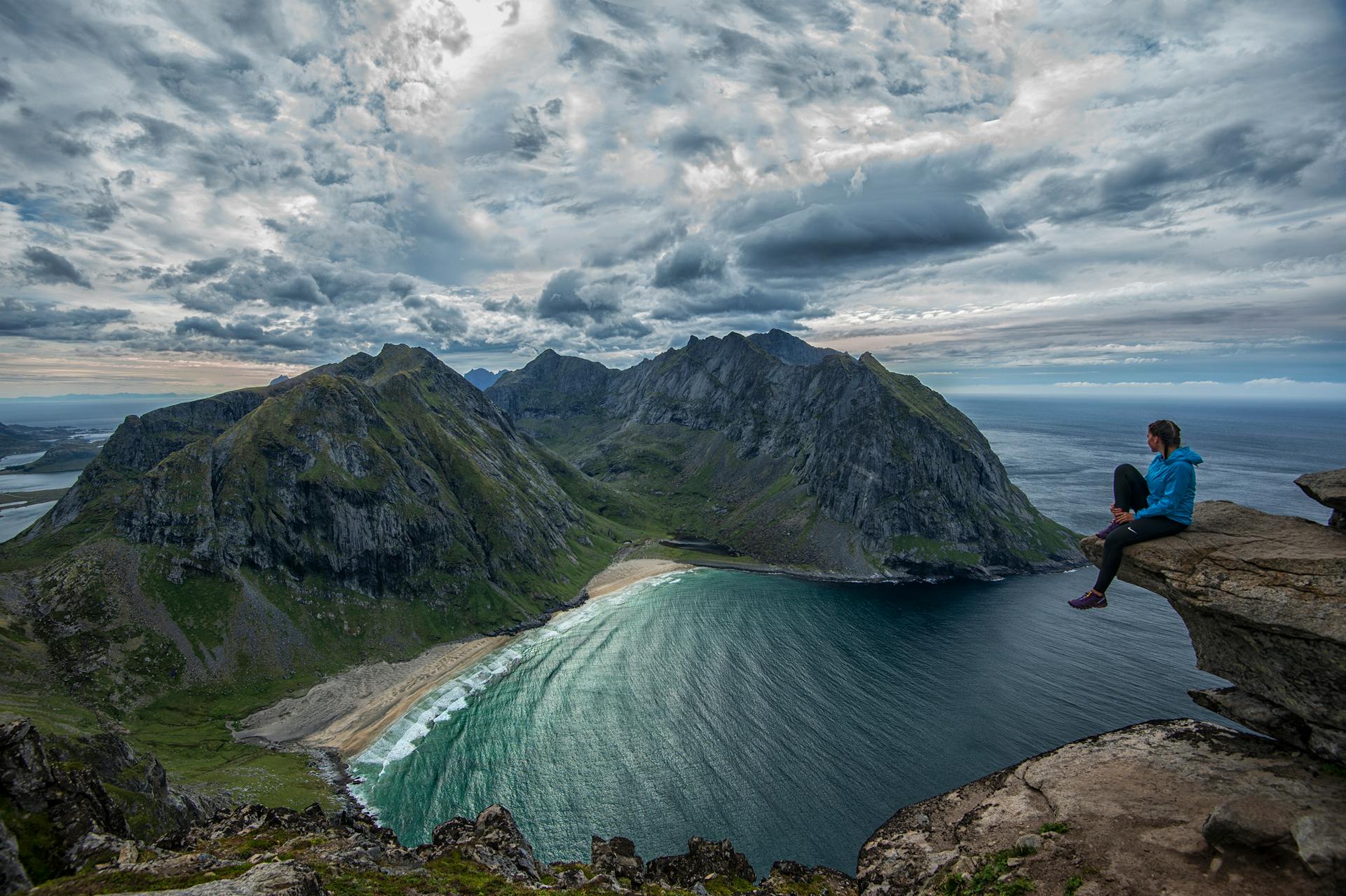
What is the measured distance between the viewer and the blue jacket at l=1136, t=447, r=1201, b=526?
1809 centimetres

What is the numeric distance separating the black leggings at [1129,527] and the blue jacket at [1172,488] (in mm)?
300

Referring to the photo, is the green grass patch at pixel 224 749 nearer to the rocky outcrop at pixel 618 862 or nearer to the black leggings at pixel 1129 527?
the rocky outcrop at pixel 618 862

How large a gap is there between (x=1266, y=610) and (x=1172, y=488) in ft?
14.1

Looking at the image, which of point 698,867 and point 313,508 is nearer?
point 698,867

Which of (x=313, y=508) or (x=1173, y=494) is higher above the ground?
(x=1173, y=494)

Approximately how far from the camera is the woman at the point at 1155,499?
18.3m

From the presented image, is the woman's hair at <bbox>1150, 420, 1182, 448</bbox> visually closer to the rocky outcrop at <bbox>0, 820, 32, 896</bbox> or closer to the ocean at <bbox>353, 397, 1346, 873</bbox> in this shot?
the rocky outcrop at <bbox>0, 820, 32, 896</bbox>

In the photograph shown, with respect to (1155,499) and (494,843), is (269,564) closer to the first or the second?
(494,843)

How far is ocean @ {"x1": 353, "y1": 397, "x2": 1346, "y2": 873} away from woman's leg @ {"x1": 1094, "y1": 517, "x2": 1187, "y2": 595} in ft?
232

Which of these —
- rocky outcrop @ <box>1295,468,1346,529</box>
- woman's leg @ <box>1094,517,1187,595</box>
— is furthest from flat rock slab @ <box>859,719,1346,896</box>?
rocky outcrop @ <box>1295,468,1346,529</box>

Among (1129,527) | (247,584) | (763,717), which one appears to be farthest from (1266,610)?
(247,584)

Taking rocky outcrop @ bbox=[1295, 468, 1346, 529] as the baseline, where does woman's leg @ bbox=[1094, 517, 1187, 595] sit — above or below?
below

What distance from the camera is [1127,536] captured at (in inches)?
762

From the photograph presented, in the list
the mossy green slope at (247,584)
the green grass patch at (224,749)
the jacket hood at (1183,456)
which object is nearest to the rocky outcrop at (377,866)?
the jacket hood at (1183,456)
